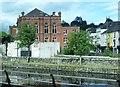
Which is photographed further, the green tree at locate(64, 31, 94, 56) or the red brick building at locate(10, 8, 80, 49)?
the red brick building at locate(10, 8, 80, 49)

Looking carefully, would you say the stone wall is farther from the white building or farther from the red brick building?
the red brick building

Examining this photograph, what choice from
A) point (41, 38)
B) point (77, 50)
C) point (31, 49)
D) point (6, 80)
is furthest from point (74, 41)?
point (6, 80)

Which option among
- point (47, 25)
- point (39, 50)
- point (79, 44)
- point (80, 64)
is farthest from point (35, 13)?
point (80, 64)

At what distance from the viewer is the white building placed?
172ft

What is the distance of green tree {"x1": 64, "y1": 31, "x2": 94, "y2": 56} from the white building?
276 centimetres

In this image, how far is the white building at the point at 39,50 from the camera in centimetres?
5251

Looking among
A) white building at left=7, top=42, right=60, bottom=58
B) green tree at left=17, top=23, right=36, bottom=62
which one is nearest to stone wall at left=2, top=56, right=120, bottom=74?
white building at left=7, top=42, right=60, bottom=58

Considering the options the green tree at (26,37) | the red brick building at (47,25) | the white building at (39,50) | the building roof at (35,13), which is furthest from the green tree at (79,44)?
the building roof at (35,13)

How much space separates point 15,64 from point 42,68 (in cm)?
612

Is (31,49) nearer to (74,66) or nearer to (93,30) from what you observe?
(74,66)

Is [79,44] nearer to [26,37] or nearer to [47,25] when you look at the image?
[26,37]

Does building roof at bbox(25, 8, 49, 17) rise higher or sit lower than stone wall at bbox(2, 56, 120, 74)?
higher

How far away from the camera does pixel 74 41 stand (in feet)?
165

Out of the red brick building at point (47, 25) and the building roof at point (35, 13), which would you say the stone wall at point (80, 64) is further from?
the building roof at point (35, 13)
